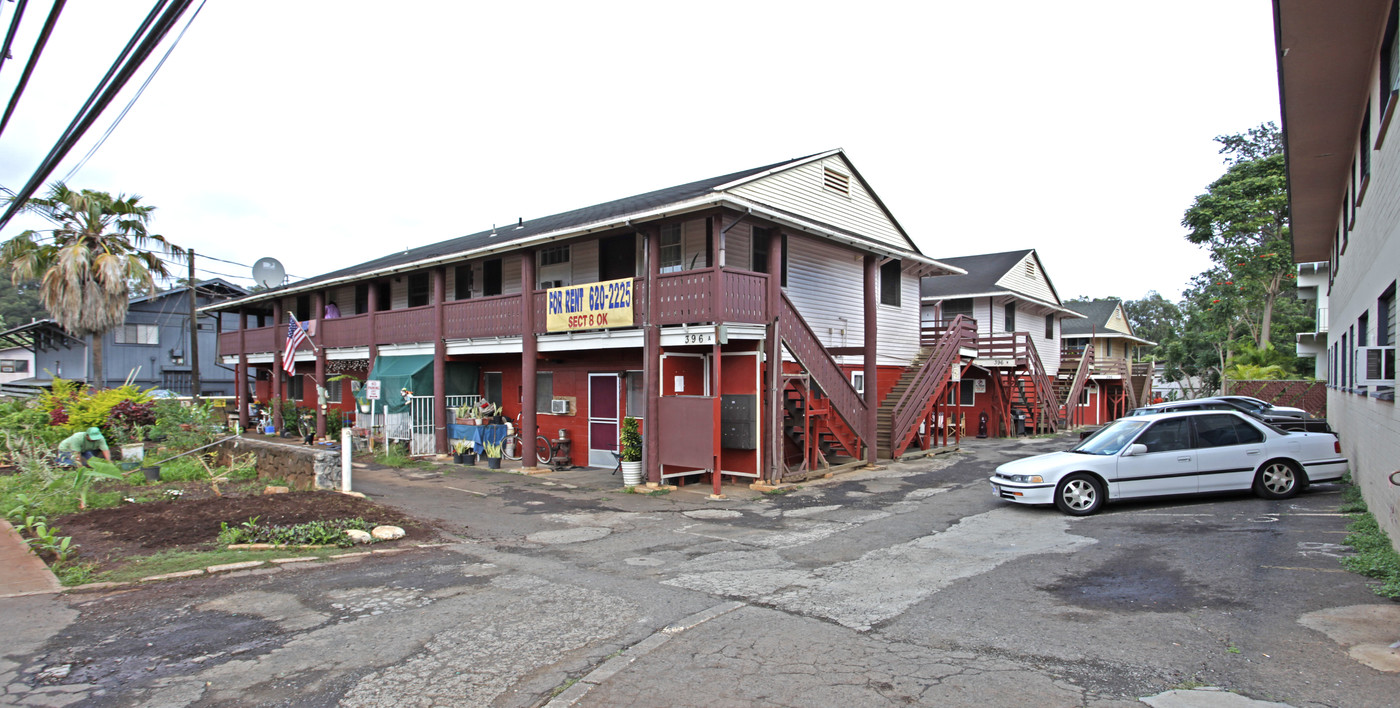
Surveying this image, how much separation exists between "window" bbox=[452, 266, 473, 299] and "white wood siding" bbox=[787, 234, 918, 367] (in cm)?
1071

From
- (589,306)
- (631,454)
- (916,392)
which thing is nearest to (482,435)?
(589,306)

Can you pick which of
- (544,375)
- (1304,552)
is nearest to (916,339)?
(544,375)

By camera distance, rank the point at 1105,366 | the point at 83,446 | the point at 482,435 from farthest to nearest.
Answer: the point at 1105,366 → the point at 482,435 → the point at 83,446

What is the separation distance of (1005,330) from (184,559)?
2963 cm

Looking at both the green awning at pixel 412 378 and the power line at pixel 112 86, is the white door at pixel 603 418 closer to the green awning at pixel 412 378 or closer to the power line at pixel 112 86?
the green awning at pixel 412 378

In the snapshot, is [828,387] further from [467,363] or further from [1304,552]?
[467,363]

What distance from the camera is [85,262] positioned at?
2755 centimetres

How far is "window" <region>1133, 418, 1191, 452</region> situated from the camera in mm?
10961

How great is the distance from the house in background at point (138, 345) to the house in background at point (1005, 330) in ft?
117

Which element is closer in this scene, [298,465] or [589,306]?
[298,465]

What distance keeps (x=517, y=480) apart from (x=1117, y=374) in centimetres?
3099

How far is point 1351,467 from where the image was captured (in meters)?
11.7

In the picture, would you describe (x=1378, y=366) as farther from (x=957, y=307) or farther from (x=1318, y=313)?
(x=957, y=307)

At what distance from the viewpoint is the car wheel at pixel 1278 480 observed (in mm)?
10812
